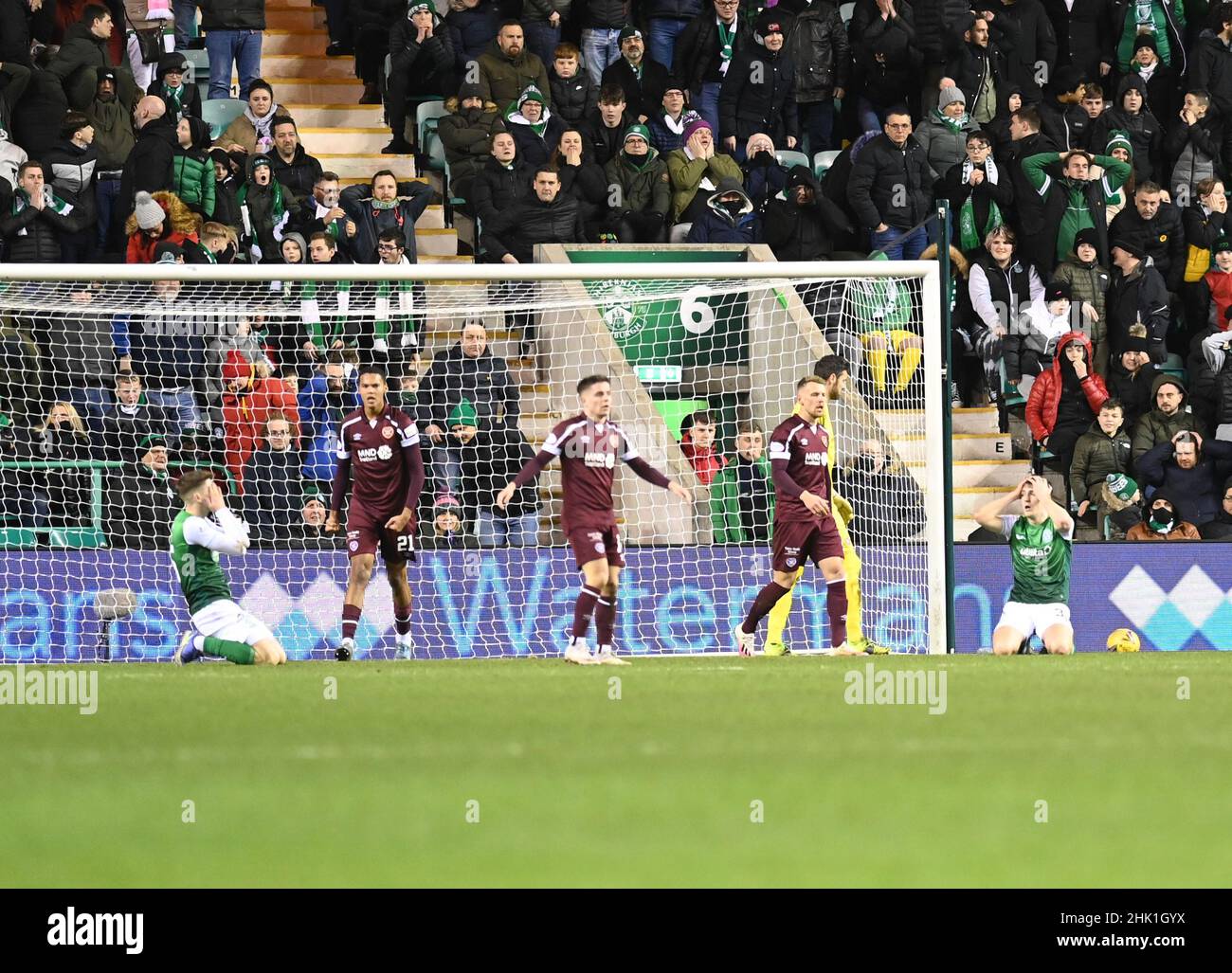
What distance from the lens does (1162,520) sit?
14305mm

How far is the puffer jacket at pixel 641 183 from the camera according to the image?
1551cm

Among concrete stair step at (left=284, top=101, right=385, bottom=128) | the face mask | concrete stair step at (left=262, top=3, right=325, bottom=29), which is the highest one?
concrete stair step at (left=262, top=3, right=325, bottom=29)

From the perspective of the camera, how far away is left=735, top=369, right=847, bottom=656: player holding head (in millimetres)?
11922

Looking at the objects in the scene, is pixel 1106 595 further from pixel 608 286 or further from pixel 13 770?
pixel 13 770

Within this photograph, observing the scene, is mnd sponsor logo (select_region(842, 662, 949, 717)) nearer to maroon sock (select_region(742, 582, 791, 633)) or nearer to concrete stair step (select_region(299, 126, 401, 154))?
maroon sock (select_region(742, 582, 791, 633))

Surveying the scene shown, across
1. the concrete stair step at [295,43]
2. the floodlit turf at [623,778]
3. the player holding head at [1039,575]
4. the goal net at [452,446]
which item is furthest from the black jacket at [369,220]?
the player holding head at [1039,575]

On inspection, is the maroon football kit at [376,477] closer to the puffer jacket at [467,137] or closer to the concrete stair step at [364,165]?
the puffer jacket at [467,137]

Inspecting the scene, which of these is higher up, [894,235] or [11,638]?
[894,235]

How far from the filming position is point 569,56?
631 inches

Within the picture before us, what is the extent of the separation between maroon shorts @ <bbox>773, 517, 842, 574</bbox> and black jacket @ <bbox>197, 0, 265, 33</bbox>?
24.2ft

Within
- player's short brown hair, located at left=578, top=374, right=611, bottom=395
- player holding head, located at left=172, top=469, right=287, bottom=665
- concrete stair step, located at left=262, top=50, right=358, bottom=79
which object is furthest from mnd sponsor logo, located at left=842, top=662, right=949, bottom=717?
concrete stair step, located at left=262, top=50, right=358, bottom=79

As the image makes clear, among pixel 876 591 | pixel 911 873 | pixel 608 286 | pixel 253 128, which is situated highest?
pixel 253 128

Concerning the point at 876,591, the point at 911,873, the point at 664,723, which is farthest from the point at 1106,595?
the point at 911,873

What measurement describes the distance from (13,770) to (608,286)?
676 cm
